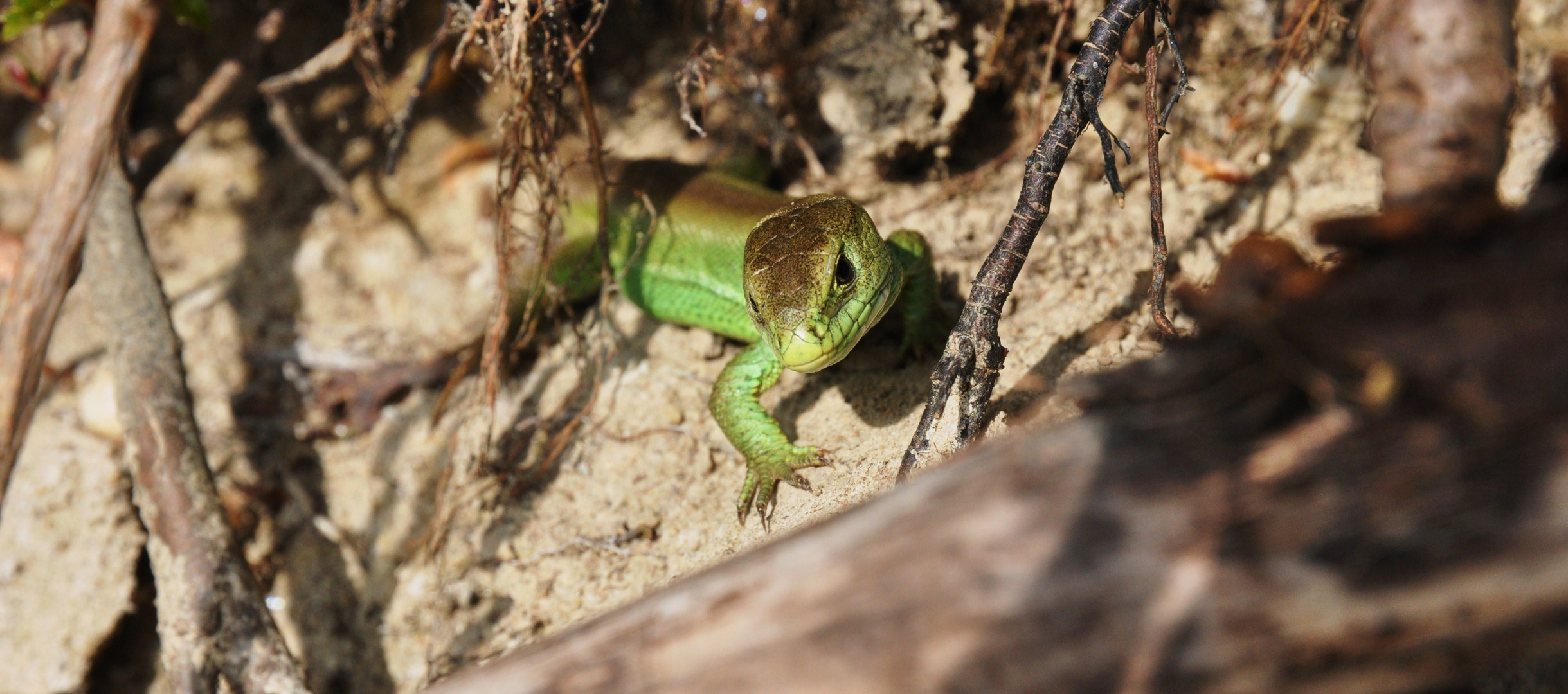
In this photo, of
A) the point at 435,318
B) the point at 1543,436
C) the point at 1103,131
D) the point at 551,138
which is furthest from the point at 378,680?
the point at 1543,436

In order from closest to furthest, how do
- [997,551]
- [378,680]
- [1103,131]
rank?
[997,551] → [1103,131] → [378,680]

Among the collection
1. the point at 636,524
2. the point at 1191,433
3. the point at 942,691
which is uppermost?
the point at 1191,433

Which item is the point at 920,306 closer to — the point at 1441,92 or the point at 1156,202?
the point at 1156,202

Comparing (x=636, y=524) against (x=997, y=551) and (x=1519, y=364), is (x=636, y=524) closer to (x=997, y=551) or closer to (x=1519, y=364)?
(x=997, y=551)

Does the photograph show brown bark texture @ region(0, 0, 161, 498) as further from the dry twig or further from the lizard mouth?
the dry twig

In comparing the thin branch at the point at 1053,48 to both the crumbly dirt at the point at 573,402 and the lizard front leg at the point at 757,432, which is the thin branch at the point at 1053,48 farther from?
the lizard front leg at the point at 757,432

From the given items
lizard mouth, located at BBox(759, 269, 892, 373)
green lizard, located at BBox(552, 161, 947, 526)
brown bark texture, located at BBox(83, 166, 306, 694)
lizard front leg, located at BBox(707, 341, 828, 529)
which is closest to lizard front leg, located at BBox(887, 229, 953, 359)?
green lizard, located at BBox(552, 161, 947, 526)

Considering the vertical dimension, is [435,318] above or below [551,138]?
below

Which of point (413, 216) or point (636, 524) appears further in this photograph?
point (413, 216)
